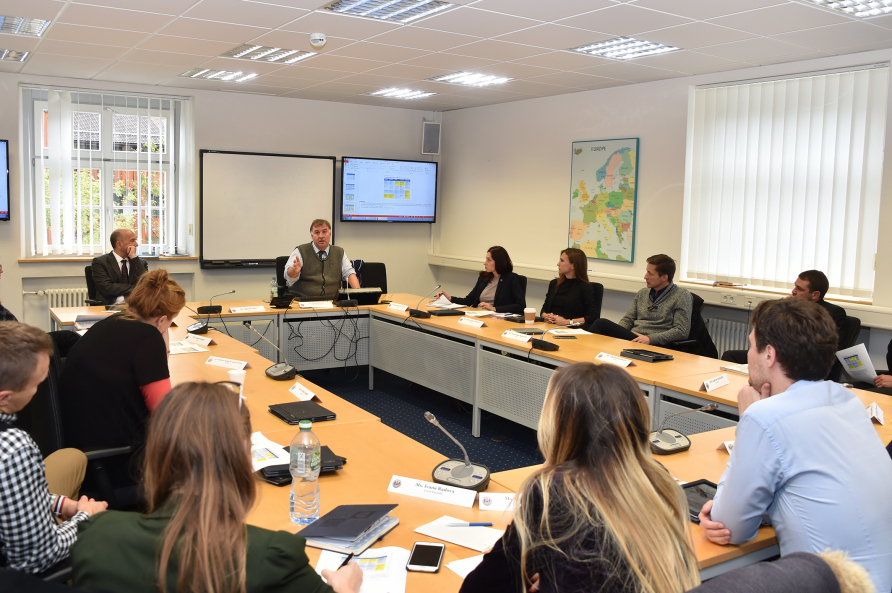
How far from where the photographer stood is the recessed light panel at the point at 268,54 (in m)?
5.18

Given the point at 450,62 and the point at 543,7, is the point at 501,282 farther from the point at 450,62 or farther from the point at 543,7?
the point at 543,7

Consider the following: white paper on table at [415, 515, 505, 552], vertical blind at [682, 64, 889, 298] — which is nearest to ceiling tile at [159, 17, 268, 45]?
vertical blind at [682, 64, 889, 298]

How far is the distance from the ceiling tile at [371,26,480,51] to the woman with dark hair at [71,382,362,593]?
370cm

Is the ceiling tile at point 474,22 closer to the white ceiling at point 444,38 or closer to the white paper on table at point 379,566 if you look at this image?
the white ceiling at point 444,38

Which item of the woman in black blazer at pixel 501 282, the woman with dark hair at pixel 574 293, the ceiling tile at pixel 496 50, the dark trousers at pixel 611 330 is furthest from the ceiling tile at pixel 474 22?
the dark trousers at pixel 611 330

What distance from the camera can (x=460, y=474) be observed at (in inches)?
82.8

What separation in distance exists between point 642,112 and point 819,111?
1507mm

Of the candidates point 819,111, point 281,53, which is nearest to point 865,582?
point 819,111

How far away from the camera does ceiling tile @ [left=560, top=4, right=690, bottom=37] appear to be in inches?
153

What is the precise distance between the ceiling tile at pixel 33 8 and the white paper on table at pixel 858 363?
15.2 ft

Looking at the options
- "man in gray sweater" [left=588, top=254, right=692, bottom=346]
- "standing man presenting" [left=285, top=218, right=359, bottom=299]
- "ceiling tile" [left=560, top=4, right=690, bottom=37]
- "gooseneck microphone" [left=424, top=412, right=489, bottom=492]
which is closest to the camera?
"gooseneck microphone" [left=424, top=412, right=489, bottom=492]

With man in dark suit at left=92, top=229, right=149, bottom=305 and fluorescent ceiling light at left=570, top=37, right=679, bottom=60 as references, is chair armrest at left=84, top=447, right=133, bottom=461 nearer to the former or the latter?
man in dark suit at left=92, top=229, right=149, bottom=305

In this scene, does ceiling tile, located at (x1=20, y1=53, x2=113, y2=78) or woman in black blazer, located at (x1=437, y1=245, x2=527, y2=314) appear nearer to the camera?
ceiling tile, located at (x1=20, y1=53, x2=113, y2=78)

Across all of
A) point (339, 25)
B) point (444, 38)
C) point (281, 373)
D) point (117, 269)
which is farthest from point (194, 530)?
point (117, 269)
